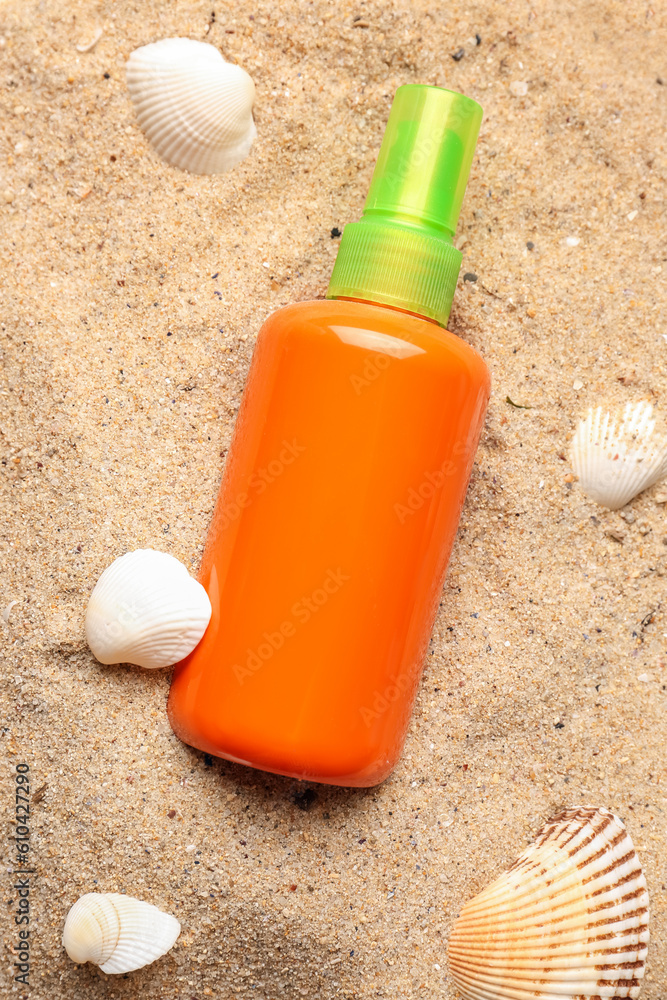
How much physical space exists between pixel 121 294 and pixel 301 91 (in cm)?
34

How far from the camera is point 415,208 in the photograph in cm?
81

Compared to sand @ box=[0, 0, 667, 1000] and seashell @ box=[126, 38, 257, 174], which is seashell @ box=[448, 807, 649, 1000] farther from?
seashell @ box=[126, 38, 257, 174]

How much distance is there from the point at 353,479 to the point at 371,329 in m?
0.15

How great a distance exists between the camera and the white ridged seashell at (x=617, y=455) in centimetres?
97

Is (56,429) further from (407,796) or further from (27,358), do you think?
(407,796)

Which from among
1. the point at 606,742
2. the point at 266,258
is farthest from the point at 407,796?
the point at 266,258

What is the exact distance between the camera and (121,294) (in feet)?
3.14

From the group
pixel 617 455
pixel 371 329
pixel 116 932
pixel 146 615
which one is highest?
pixel 371 329

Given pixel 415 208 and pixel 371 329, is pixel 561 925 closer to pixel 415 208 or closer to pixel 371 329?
pixel 371 329

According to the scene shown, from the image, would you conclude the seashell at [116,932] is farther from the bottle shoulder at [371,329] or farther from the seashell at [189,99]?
the seashell at [189,99]

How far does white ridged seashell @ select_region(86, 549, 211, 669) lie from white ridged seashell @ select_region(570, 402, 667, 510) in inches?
19.2

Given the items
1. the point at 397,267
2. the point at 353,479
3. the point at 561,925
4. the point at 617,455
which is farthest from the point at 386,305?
the point at 561,925

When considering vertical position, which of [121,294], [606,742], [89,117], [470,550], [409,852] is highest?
[89,117]

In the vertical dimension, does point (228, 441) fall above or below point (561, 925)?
above
